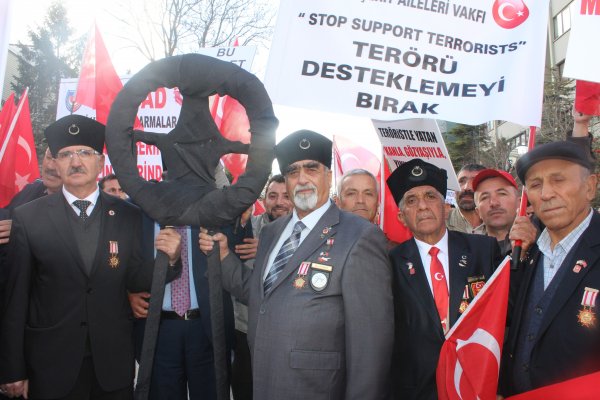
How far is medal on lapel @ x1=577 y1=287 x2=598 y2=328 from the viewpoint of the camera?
7.16ft

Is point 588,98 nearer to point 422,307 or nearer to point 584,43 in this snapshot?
point 584,43

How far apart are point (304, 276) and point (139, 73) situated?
4.02ft

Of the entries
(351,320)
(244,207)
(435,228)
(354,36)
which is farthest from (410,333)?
(354,36)

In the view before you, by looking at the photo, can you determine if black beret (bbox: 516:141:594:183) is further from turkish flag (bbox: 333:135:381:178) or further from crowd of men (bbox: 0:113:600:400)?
turkish flag (bbox: 333:135:381:178)

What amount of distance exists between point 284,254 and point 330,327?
1.55ft

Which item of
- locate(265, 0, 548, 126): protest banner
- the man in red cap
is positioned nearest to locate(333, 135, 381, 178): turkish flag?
the man in red cap

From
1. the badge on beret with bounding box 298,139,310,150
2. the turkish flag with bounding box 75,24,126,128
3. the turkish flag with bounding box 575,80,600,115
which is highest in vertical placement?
the turkish flag with bounding box 75,24,126,128

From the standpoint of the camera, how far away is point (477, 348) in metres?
2.44

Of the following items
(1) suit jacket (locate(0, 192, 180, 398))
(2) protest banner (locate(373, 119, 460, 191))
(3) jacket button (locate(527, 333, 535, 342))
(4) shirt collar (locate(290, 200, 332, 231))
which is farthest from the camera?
(2) protest banner (locate(373, 119, 460, 191))

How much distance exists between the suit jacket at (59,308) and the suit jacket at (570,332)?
187 centimetres

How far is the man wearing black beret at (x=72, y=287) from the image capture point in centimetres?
302

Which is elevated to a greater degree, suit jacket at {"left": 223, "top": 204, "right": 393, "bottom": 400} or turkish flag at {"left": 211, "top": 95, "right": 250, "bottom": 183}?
turkish flag at {"left": 211, "top": 95, "right": 250, "bottom": 183}

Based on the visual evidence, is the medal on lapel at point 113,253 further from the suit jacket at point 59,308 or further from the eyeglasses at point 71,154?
the eyeglasses at point 71,154

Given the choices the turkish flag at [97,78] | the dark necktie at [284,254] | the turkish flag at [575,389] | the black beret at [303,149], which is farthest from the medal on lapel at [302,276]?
the turkish flag at [97,78]
